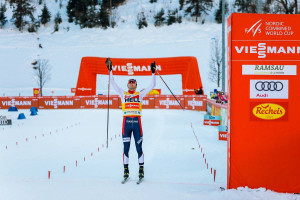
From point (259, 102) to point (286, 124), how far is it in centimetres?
54

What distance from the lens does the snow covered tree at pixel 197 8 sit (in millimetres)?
67250

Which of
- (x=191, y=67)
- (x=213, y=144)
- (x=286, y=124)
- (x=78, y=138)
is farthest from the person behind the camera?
(x=191, y=67)

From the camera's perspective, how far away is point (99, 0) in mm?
81938

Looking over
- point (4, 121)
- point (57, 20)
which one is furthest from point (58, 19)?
point (4, 121)

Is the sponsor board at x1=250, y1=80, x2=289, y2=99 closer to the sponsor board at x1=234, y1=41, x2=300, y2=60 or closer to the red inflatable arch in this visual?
the sponsor board at x1=234, y1=41, x2=300, y2=60

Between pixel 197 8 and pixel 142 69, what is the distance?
4709 cm

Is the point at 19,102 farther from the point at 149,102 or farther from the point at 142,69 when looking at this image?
the point at 149,102

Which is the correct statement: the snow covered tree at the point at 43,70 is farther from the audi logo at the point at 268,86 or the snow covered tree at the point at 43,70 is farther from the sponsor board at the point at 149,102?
the audi logo at the point at 268,86

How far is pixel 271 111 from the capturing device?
470cm

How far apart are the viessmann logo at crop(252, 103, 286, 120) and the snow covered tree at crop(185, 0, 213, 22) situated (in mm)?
63275

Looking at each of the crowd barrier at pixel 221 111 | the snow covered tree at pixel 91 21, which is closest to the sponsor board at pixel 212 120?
the crowd barrier at pixel 221 111

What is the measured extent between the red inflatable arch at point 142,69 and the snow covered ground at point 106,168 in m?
12.6

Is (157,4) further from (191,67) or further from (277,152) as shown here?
(277,152)

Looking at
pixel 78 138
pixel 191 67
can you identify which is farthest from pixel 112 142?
pixel 191 67
